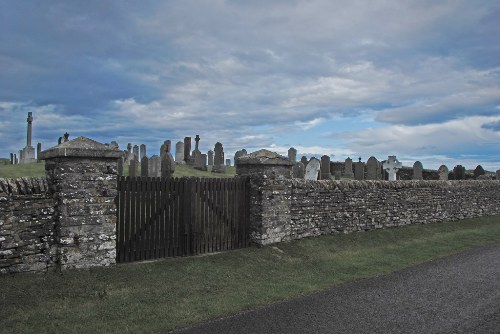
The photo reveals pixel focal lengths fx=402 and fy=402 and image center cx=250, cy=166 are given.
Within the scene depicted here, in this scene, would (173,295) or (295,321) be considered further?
(173,295)

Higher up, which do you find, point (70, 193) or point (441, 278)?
point (70, 193)

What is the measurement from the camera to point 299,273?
8531 mm

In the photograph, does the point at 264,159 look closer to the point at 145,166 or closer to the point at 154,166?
the point at 154,166

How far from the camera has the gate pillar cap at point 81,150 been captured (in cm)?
714

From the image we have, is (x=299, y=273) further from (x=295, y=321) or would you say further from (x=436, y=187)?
(x=436, y=187)

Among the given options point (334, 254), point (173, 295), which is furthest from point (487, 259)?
point (173, 295)

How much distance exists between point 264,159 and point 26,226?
18.5 ft

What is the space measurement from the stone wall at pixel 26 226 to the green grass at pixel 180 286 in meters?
0.25

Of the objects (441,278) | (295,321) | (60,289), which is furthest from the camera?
(441,278)

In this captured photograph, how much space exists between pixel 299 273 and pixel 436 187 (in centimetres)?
1036

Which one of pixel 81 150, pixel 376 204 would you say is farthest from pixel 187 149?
pixel 81 150

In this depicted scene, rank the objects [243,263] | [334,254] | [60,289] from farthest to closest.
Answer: [334,254] → [243,263] → [60,289]

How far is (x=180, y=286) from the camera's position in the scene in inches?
281

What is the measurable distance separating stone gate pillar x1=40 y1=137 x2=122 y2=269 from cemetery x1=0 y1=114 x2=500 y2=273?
0.02 m
